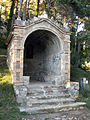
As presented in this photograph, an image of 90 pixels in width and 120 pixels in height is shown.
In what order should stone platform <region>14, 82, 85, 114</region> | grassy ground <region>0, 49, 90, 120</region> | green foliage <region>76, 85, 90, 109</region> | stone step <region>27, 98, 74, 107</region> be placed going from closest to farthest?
grassy ground <region>0, 49, 90, 120</region> < stone platform <region>14, 82, 85, 114</region> < stone step <region>27, 98, 74, 107</region> < green foliage <region>76, 85, 90, 109</region>

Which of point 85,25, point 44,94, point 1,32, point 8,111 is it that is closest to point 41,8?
point 1,32

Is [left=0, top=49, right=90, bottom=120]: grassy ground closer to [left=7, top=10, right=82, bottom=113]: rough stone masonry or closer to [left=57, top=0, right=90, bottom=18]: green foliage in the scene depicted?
[left=7, top=10, right=82, bottom=113]: rough stone masonry

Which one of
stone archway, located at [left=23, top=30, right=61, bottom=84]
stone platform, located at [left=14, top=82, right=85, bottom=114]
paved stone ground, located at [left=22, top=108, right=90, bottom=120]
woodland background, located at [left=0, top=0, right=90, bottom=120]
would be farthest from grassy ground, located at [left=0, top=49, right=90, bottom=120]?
stone archway, located at [left=23, top=30, right=61, bottom=84]

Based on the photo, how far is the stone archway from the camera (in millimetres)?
9991

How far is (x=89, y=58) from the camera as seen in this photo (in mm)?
10953

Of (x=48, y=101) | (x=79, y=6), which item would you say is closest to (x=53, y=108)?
(x=48, y=101)

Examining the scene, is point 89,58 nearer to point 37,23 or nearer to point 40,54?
point 40,54

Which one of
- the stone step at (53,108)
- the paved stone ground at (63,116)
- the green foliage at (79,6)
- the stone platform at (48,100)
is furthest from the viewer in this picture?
the green foliage at (79,6)

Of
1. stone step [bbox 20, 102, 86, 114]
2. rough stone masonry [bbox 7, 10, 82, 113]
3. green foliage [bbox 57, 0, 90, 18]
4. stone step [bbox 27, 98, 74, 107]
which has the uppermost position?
green foliage [bbox 57, 0, 90, 18]

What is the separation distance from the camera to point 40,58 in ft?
41.4

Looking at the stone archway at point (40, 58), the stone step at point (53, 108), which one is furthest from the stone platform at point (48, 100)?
the stone archway at point (40, 58)

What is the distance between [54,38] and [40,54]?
3832 millimetres

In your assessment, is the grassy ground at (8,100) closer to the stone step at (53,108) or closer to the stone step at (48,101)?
the stone step at (53,108)

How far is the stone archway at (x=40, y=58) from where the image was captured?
9.99 metres
